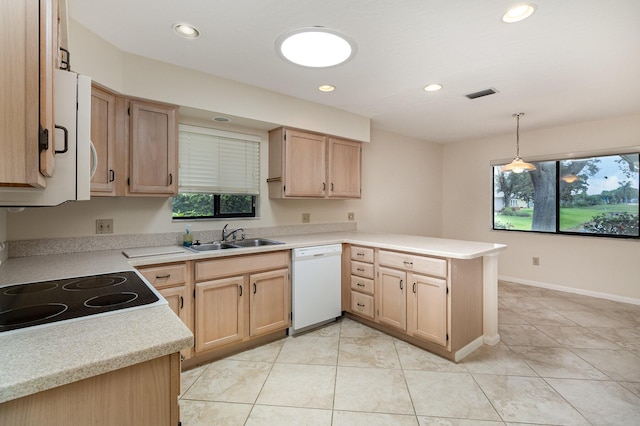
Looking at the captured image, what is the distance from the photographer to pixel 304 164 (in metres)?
3.24

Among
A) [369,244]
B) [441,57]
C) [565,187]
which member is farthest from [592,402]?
[565,187]

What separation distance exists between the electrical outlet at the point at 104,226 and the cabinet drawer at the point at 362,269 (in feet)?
7.39

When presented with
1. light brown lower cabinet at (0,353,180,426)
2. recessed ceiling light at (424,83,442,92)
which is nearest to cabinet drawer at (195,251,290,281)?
light brown lower cabinet at (0,353,180,426)

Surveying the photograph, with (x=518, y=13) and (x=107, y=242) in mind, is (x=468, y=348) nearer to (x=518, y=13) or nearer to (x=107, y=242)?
(x=518, y=13)

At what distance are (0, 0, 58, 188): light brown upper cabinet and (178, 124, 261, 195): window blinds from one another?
213 centimetres

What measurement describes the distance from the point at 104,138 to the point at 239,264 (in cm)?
136

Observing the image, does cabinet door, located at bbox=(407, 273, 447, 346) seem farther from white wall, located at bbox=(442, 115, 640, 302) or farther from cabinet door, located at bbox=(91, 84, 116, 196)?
white wall, located at bbox=(442, 115, 640, 302)

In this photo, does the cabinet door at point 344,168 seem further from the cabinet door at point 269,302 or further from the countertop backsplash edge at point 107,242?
the cabinet door at point 269,302

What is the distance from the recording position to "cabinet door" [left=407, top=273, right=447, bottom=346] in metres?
2.40

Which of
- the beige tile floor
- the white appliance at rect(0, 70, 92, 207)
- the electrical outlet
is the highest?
the white appliance at rect(0, 70, 92, 207)

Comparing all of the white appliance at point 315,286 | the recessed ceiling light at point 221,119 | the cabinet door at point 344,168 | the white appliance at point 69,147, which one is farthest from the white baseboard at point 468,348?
the recessed ceiling light at point 221,119

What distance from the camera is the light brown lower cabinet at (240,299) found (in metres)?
2.29

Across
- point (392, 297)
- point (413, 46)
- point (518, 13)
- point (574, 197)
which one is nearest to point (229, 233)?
point (392, 297)

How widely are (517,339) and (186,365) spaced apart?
9.74 ft
